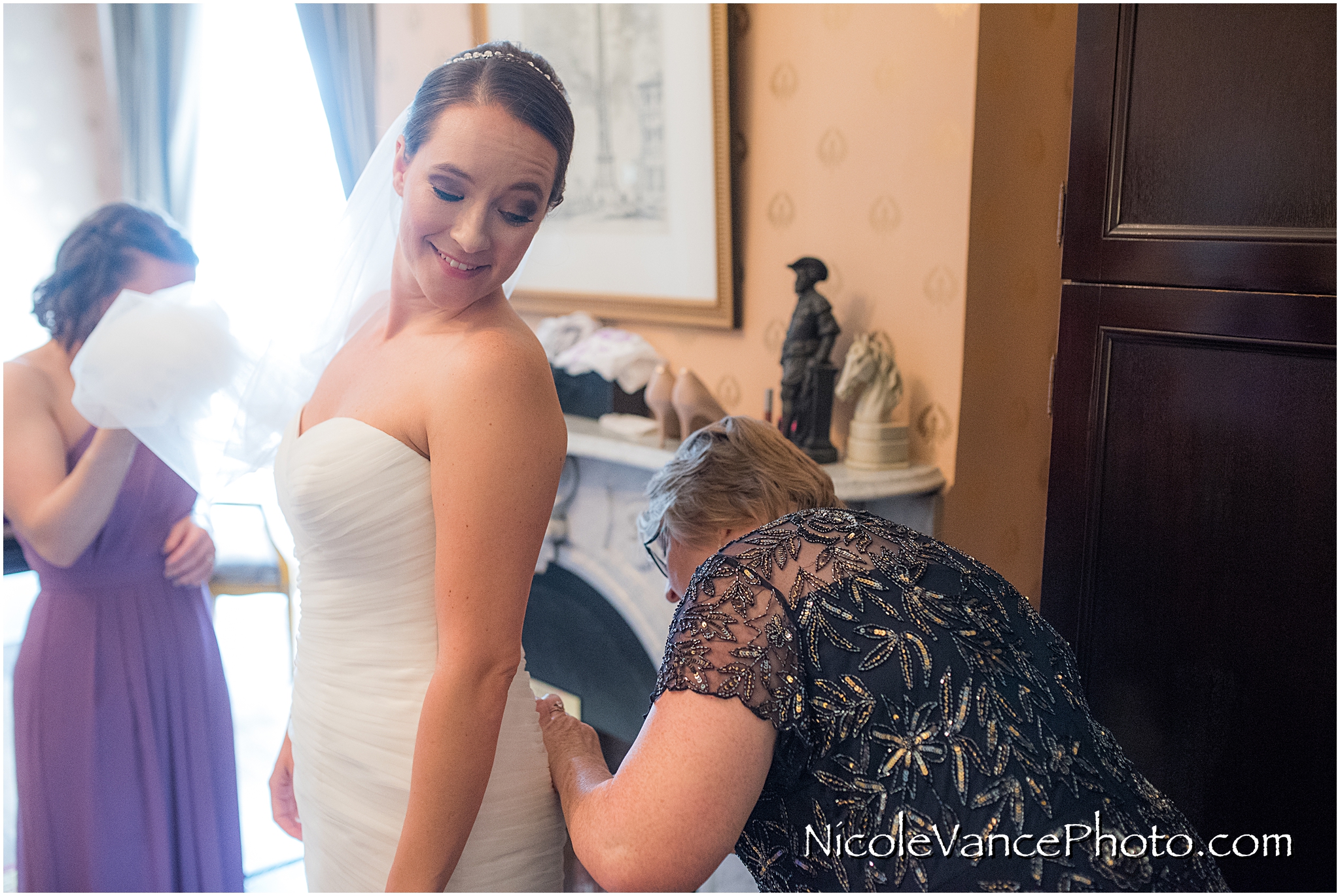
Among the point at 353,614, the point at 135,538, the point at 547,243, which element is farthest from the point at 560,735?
the point at 547,243

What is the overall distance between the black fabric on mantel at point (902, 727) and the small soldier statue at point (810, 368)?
4.34 feet

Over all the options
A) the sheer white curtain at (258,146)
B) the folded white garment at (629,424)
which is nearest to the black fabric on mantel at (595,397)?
the folded white garment at (629,424)

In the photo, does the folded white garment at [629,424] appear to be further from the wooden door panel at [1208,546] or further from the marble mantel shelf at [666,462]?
the wooden door panel at [1208,546]

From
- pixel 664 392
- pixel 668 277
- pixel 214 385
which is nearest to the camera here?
pixel 214 385

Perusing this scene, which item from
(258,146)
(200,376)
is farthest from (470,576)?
(258,146)

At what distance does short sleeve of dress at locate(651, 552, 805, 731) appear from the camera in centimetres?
97

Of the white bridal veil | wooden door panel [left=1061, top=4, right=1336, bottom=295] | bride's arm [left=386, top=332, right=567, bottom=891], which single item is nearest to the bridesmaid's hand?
the white bridal veil

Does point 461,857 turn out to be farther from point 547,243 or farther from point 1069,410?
point 547,243

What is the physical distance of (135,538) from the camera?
197 cm

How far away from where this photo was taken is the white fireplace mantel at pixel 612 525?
277 cm

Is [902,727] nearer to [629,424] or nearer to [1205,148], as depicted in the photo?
[1205,148]

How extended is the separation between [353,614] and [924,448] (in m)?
1.59

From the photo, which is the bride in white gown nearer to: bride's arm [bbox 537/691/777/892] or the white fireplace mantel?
bride's arm [bbox 537/691/777/892]

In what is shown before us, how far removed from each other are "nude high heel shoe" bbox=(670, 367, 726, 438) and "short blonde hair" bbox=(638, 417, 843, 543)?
3.79 ft
